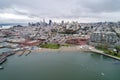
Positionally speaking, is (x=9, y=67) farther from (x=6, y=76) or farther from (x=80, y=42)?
(x=80, y=42)

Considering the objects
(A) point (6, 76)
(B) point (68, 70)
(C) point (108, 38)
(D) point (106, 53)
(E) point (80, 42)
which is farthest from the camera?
(E) point (80, 42)

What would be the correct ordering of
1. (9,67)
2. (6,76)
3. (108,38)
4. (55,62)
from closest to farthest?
(6,76), (9,67), (55,62), (108,38)

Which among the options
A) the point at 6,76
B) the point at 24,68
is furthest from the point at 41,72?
the point at 6,76

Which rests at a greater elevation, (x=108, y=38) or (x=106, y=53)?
(x=108, y=38)

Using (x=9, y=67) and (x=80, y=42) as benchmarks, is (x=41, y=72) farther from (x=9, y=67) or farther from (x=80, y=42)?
(x=80, y=42)

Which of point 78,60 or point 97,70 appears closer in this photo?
point 97,70

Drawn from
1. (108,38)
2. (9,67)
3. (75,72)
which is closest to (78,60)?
(75,72)
